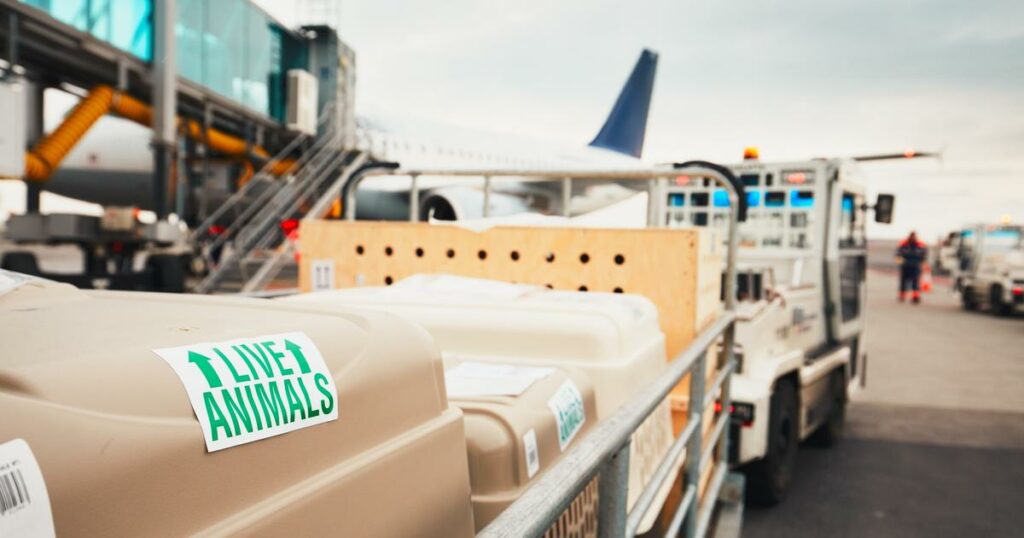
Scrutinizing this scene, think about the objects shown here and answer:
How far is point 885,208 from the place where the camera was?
5867 millimetres

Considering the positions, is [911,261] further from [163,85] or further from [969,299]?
[163,85]

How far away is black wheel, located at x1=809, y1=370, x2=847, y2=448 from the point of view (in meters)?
6.12

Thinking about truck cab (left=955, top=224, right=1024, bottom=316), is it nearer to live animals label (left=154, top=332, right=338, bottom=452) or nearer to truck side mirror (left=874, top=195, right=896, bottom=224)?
truck side mirror (left=874, top=195, right=896, bottom=224)

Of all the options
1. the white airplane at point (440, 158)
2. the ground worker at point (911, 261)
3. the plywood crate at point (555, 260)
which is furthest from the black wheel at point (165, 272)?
the ground worker at point (911, 261)

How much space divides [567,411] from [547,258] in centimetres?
134

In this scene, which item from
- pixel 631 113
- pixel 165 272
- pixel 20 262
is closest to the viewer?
pixel 20 262

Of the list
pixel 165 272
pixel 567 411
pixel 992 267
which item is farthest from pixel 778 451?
pixel 992 267

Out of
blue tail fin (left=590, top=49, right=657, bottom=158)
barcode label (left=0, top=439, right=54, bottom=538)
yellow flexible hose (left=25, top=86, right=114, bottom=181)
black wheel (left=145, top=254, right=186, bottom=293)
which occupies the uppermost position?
blue tail fin (left=590, top=49, right=657, bottom=158)

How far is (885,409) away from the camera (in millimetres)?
7641

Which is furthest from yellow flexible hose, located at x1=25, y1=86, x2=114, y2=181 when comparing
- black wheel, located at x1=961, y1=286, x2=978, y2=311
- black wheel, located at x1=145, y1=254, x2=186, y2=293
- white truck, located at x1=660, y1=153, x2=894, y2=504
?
black wheel, located at x1=961, y1=286, x2=978, y2=311

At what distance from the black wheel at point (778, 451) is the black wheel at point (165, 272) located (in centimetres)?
991

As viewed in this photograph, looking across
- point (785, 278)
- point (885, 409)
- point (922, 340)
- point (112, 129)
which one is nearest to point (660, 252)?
point (785, 278)

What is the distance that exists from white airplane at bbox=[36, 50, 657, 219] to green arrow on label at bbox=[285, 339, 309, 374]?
28.8ft

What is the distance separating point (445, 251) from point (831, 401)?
4.28m
